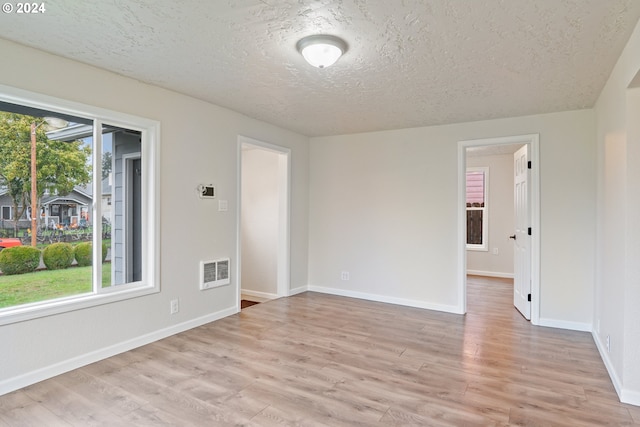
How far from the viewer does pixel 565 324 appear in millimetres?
3896

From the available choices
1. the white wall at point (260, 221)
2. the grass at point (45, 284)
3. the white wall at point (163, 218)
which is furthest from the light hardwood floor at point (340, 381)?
the white wall at point (260, 221)

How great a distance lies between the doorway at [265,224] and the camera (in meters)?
5.20

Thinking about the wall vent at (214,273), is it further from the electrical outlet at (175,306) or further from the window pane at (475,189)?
the window pane at (475,189)

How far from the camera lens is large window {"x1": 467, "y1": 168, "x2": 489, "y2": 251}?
7.21 meters

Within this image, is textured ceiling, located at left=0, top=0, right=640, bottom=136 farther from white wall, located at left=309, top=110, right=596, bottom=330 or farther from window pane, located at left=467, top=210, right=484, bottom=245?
window pane, located at left=467, top=210, right=484, bottom=245

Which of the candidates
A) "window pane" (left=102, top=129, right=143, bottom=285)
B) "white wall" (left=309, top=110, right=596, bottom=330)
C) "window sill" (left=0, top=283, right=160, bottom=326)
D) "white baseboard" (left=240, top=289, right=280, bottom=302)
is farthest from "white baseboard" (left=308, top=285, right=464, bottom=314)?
"window pane" (left=102, top=129, right=143, bottom=285)

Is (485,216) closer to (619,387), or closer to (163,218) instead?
(619,387)

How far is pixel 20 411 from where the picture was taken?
86.7 inches

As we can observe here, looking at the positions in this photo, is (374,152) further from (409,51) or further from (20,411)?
(20,411)

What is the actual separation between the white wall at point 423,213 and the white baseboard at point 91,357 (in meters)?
2.26

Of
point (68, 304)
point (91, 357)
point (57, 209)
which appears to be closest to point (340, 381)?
point (91, 357)

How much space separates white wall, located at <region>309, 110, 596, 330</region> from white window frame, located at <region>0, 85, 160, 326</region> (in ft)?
8.77

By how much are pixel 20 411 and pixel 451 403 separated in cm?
273

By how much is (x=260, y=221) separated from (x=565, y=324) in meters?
4.15
